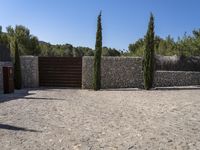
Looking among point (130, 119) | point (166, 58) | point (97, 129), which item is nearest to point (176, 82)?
point (166, 58)

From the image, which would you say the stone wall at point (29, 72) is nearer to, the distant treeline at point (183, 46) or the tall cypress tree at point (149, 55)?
the tall cypress tree at point (149, 55)

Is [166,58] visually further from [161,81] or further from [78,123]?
[78,123]

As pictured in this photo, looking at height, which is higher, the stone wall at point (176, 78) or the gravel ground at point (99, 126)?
the stone wall at point (176, 78)

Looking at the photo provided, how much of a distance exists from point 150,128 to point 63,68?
1494 cm

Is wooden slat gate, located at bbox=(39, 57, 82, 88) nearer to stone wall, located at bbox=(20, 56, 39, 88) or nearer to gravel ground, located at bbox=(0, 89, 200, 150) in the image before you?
stone wall, located at bbox=(20, 56, 39, 88)

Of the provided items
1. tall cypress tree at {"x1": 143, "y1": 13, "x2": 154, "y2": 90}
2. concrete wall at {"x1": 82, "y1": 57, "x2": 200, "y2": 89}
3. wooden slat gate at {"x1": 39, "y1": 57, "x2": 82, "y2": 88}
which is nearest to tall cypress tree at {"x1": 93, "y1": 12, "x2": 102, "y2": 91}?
concrete wall at {"x1": 82, "y1": 57, "x2": 200, "y2": 89}

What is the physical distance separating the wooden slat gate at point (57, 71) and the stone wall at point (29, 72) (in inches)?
15.5

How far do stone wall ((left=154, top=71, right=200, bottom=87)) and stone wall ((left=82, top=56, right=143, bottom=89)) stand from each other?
1338 mm

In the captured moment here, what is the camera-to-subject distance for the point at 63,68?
23250 millimetres

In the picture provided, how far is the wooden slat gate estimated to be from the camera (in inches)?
904

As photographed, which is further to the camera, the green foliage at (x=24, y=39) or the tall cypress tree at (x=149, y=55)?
the green foliage at (x=24, y=39)

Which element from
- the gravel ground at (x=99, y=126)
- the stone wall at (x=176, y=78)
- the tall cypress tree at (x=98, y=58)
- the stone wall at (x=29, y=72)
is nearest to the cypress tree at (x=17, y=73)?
the stone wall at (x=29, y=72)

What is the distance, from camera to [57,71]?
76.5 feet

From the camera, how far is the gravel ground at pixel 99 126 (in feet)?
23.7
